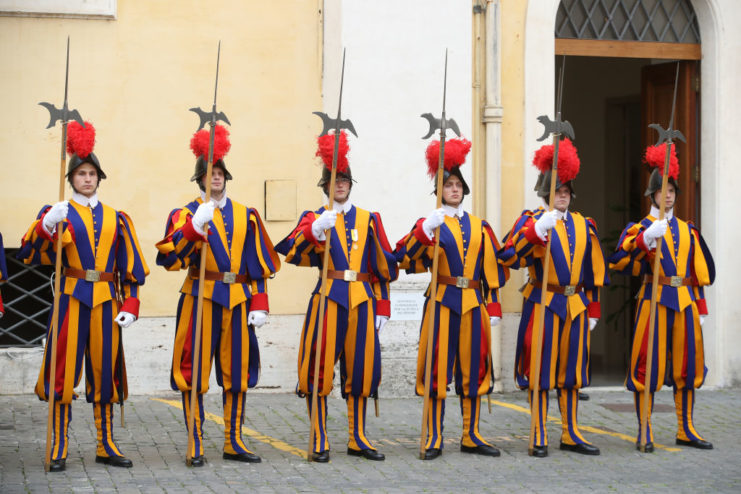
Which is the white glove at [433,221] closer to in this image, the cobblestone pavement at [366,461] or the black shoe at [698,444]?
the cobblestone pavement at [366,461]

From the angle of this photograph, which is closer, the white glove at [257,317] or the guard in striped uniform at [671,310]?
the white glove at [257,317]

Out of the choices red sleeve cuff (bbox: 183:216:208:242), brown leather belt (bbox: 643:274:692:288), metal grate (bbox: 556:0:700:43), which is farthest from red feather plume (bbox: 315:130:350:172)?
metal grate (bbox: 556:0:700:43)

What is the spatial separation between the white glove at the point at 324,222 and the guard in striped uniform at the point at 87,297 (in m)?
1.13

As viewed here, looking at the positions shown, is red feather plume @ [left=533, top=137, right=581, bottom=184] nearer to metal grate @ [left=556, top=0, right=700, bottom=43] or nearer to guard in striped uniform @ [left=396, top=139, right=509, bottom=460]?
guard in striped uniform @ [left=396, top=139, right=509, bottom=460]

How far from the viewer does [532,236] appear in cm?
750

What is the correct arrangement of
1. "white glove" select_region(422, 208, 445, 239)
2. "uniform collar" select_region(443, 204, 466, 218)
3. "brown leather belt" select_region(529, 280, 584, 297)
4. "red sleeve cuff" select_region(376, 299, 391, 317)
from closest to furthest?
"white glove" select_region(422, 208, 445, 239) → "red sleeve cuff" select_region(376, 299, 391, 317) → "uniform collar" select_region(443, 204, 466, 218) → "brown leather belt" select_region(529, 280, 584, 297)

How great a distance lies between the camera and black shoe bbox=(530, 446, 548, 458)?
7.53 meters

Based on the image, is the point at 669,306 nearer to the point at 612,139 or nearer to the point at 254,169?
the point at 254,169

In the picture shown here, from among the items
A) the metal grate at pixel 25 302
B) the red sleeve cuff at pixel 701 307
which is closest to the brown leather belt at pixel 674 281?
the red sleeve cuff at pixel 701 307

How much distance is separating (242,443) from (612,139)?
7882 mm

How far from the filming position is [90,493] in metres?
6.27

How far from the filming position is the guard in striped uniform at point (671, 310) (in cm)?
794

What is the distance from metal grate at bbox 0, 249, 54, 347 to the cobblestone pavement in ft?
1.77

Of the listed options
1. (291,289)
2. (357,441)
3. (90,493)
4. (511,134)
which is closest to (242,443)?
(357,441)
